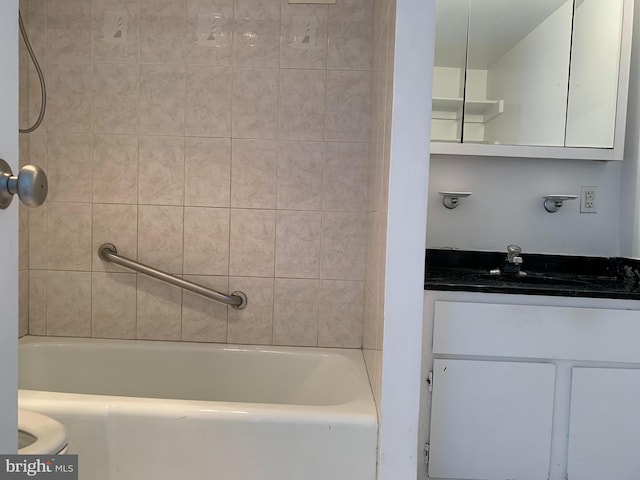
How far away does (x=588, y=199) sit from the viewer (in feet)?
7.18

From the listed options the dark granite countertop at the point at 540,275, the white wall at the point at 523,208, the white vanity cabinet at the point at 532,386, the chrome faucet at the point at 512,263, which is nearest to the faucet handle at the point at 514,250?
the chrome faucet at the point at 512,263

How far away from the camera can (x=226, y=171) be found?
1.94m

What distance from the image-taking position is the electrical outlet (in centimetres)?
219

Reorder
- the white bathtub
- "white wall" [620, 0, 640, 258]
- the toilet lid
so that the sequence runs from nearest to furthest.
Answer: the toilet lid → the white bathtub → "white wall" [620, 0, 640, 258]

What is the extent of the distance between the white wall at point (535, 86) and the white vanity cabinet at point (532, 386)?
32.1 inches

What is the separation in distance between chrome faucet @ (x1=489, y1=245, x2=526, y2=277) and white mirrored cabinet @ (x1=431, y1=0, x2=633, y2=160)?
0.43 metres

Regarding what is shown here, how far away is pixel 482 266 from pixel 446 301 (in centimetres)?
58

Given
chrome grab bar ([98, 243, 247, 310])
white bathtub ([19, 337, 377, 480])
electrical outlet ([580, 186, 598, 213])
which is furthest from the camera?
electrical outlet ([580, 186, 598, 213])

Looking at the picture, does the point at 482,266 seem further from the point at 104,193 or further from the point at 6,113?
the point at 6,113

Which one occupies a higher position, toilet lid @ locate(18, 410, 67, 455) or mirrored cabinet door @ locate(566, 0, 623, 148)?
mirrored cabinet door @ locate(566, 0, 623, 148)

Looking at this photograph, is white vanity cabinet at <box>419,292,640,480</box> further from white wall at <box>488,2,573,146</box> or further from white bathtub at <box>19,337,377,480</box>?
white wall at <box>488,2,573,146</box>

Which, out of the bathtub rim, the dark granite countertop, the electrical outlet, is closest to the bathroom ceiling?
the electrical outlet

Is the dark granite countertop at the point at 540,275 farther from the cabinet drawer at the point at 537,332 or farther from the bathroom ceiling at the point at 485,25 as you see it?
the bathroom ceiling at the point at 485,25

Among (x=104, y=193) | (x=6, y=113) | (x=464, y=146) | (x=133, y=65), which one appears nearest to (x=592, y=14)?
(x=464, y=146)
